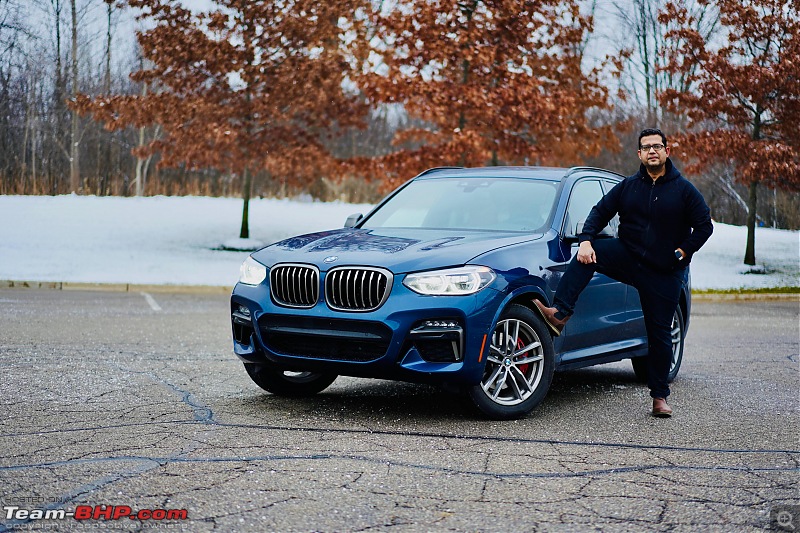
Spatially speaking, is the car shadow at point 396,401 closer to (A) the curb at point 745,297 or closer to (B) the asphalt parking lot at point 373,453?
(B) the asphalt parking lot at point 373,453

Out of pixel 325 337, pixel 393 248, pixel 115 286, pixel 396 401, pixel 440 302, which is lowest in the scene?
pixel 115 286

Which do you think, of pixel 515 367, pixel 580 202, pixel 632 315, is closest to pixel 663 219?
pixel 580 202

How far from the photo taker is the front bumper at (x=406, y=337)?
21.5 ft

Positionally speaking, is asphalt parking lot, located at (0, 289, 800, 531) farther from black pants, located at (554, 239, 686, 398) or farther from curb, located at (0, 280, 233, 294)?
curb, located at (0, 280, 233, 294)

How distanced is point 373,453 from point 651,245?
256cm

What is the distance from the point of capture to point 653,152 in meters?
7.11

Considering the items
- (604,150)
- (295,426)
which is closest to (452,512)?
(295,426)

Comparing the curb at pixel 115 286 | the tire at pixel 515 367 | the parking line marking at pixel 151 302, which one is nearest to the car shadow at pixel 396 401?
the tire at pixel 515 367

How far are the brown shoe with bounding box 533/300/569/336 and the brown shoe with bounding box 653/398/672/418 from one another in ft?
2.90

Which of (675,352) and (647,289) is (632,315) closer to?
(675,352)

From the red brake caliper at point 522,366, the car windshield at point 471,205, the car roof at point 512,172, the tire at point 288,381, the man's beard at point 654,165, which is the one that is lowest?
the tire at point 288,381

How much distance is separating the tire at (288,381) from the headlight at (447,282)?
1386 millimetres

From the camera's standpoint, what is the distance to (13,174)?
37.5 m

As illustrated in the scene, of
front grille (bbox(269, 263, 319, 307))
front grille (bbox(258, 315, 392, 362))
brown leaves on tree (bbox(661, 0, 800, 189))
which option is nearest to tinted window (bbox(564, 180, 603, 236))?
front grille (bbox(258, 315, 392, 362))
